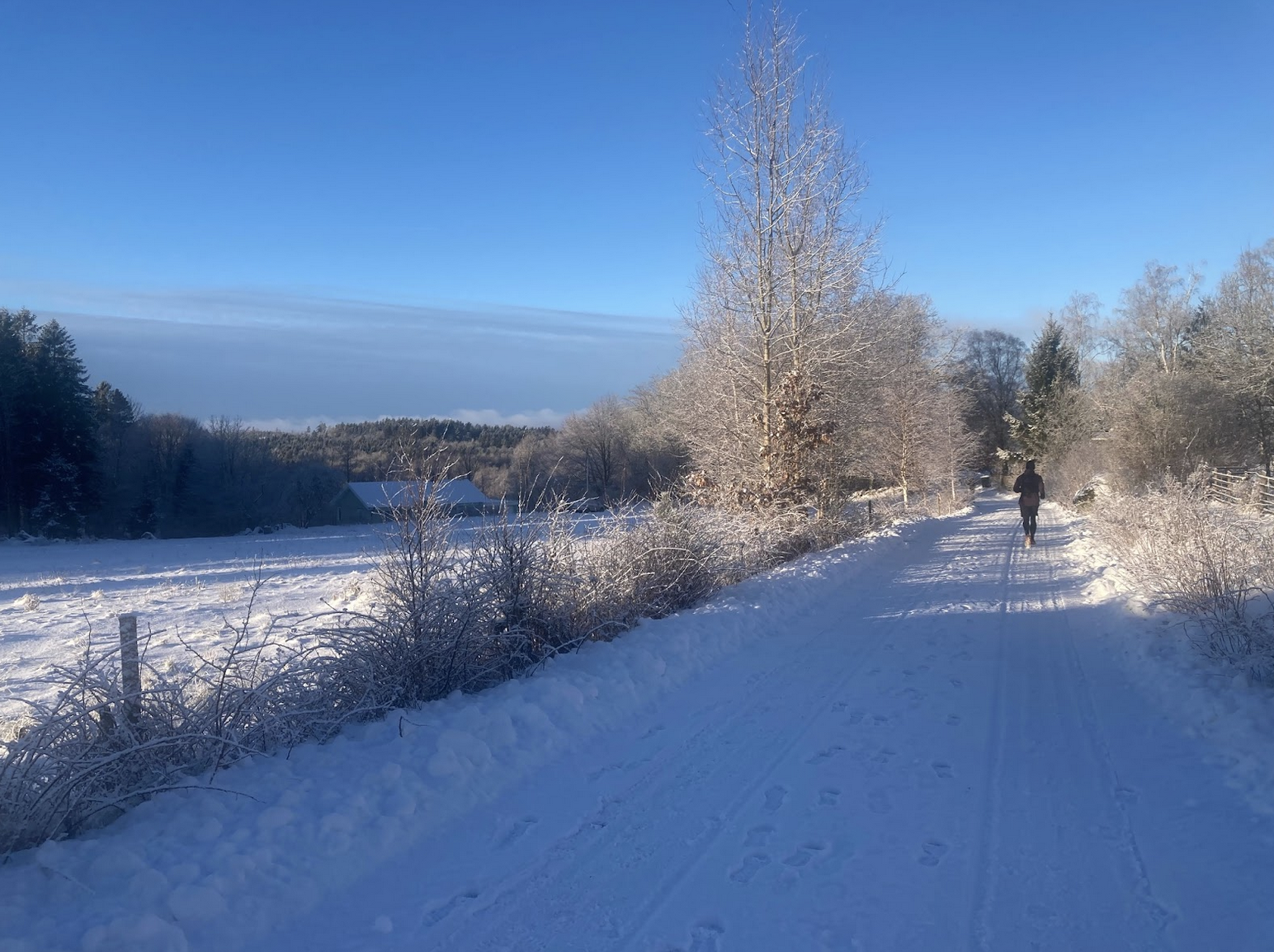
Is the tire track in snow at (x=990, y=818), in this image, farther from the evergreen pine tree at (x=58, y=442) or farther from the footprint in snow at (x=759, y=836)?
the evergreen pine tree at (x=58, y=442)

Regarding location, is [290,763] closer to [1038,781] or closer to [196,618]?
[1038,781]

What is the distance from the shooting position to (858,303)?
21.1m

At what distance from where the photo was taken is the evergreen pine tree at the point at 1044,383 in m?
47.5

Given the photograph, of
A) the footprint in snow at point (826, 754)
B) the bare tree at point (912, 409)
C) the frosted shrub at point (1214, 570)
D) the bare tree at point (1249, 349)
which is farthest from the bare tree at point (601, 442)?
the footprint in snow at point (826, 754)

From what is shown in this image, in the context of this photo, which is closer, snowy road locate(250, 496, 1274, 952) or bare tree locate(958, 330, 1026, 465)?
snowy road locate(250, 496, 1274, 952)

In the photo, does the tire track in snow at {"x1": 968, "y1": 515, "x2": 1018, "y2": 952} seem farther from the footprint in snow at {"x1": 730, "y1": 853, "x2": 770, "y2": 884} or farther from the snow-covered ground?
the footprint in snow at {"x1": 730, "y1": 853, "x2": 770, "y2": 884}

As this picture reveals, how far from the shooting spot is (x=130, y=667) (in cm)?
459

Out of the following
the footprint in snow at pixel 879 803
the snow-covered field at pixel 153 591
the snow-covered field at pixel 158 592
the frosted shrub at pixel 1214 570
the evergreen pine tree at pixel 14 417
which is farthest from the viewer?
the evergreen pine tree at pixel 14 417

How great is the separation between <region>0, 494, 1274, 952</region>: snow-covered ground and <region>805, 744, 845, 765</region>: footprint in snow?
18 mm

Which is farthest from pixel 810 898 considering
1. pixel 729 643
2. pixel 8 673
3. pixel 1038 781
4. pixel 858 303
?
pixel 858 303

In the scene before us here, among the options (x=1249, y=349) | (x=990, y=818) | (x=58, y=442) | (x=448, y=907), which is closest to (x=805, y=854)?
(x=990, y=818)

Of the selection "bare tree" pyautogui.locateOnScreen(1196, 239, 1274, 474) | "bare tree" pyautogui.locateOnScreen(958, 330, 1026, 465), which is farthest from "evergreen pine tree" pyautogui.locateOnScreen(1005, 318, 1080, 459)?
"bare tree" pyautogui.locateOnScreen(1196, 239, 1274, 474)

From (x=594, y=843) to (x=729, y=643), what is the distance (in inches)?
172

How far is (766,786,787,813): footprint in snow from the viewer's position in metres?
4.50
